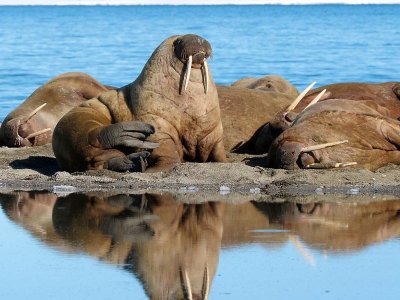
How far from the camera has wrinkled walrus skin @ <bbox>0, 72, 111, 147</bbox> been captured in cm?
1162

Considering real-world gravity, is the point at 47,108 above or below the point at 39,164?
above

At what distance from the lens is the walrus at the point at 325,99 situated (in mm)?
10141

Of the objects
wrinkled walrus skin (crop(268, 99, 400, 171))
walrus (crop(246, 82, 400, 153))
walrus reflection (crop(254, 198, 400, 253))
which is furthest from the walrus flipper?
walrus reflection (crop(254, 198, 400, 253))

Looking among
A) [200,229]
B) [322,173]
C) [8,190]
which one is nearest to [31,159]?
[8,190]

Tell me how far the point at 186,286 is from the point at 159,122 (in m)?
4.11

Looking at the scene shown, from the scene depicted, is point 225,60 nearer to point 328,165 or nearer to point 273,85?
point 273,85

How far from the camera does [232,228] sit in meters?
6.85

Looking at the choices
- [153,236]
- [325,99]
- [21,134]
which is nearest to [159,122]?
[325,99]

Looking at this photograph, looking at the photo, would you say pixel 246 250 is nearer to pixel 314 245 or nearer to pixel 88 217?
pixel 314 245

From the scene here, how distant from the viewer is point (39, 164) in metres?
10.1

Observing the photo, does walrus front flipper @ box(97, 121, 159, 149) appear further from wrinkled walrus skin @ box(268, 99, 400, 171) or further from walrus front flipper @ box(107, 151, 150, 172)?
wrinkled walrus skin @ box(268, 99, 400, 171)

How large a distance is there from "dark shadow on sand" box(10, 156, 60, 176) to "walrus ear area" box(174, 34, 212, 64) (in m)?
1.46

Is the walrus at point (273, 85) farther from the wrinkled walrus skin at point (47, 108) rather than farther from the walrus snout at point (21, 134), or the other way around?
the walrus snout at point (21, 134)

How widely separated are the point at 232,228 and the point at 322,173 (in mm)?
2138
